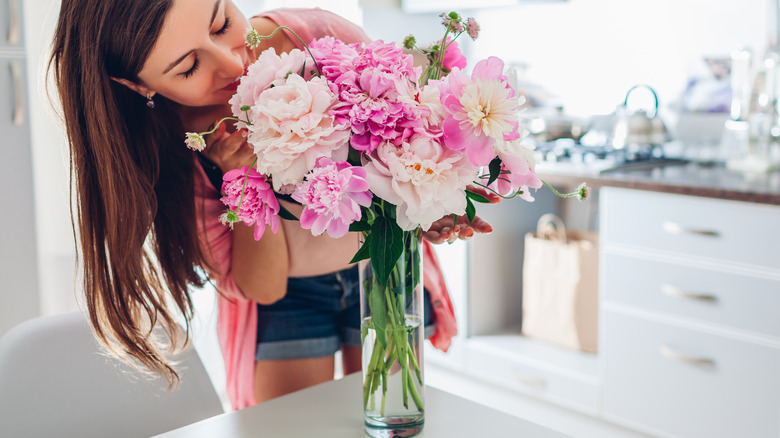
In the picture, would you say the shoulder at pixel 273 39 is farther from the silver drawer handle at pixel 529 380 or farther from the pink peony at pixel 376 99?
the silver drawer handle at pixel 529 380

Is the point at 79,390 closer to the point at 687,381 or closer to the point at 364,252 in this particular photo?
the point at 364,252

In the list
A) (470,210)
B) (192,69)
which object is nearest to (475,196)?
(470,210)

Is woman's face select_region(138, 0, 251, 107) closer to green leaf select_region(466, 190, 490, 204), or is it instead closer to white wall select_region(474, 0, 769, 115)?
green leaf select_region(466, 190, 490, 204)

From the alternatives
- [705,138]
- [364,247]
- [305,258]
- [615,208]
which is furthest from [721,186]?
[364,247]

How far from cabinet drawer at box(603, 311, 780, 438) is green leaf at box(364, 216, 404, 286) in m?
1.58

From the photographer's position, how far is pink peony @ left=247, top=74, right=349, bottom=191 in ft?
2.45

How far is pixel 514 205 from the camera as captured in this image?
2.87 meters

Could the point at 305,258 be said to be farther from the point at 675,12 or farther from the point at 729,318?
the point at 675,12

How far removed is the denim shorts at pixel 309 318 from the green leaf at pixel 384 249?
56 centimetres

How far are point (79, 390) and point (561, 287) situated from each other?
1.85 meters

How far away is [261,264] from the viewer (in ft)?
4.16

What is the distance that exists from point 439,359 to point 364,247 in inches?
88.4

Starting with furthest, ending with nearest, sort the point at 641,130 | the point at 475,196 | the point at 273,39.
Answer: the point at 641,130
the point at 273,39
the point at 475,196

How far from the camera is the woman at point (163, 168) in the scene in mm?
1009
